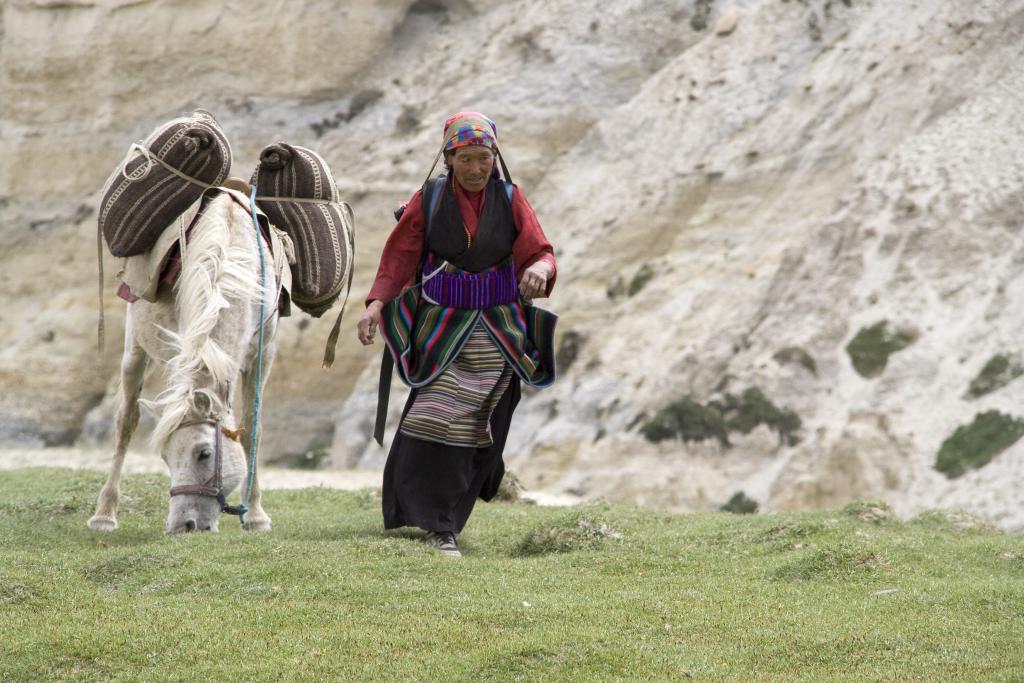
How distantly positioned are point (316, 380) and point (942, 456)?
14.1m

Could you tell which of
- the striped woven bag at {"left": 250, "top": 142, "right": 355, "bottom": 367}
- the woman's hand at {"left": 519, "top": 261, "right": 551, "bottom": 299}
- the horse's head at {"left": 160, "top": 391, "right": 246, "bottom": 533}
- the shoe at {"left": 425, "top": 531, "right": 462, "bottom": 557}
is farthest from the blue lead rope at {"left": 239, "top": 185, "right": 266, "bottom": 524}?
the woman's hand at {"left": 519, "top": 261, "right": 551, "bottom": 299}

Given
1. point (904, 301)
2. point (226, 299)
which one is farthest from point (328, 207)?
point (904, 301)

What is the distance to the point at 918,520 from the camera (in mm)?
9375

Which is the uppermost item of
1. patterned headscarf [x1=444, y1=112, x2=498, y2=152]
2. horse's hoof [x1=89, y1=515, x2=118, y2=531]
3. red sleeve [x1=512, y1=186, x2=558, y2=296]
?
patterned headscarf [x1=444, y1=112, x2=498, y2=152]

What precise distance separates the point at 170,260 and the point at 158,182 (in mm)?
641

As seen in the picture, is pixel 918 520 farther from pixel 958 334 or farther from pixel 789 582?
pixel 958 334

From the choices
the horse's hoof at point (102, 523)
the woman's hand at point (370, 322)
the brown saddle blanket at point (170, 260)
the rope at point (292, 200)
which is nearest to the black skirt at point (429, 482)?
the woman's hand at point (370, 322)

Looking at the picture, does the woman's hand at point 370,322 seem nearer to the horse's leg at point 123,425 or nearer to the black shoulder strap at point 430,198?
the black shoulder strap at point 430,198

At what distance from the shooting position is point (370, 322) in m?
7.25

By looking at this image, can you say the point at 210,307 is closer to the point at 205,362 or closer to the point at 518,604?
the point at 205,362

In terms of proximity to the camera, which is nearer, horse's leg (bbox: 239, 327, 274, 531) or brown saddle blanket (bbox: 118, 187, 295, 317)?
brown saddle blanket (bbox: 118, 187, 295, 317)

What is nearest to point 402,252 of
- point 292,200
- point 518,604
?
point 292,200

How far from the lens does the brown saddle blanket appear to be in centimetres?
822

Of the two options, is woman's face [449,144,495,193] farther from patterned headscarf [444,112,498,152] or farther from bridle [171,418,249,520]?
bridle [171,418,249,520]
